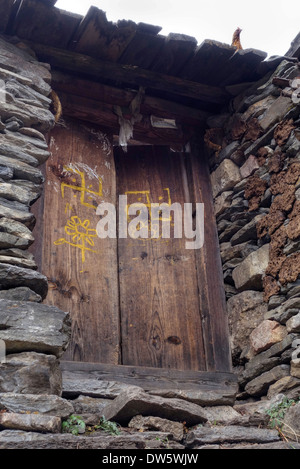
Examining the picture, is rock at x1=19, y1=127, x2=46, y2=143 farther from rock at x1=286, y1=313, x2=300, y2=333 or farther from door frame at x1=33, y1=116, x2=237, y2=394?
rock at x1=286, y1=313, x2=300, y2=333

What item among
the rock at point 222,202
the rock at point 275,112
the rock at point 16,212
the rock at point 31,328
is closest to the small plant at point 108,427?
the rock at point 31,328

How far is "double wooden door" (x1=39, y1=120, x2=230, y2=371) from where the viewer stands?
388 cm

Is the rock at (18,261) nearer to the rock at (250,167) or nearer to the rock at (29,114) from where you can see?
the rock at (29,114)

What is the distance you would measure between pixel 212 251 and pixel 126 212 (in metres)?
0.70

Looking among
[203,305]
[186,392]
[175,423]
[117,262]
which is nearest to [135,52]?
[117,262]

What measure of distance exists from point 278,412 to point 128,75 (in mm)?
2636

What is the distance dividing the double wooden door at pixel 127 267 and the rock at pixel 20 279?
948mm

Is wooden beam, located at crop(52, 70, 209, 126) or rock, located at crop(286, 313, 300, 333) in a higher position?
wooden beam, located at crop(52, 70, 209, 126)

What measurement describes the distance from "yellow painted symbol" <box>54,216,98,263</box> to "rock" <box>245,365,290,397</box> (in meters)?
1.36

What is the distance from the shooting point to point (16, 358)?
8.31 feet

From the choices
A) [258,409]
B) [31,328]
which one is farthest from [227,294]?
[31,328]

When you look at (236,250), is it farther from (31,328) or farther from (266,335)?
(31,328)

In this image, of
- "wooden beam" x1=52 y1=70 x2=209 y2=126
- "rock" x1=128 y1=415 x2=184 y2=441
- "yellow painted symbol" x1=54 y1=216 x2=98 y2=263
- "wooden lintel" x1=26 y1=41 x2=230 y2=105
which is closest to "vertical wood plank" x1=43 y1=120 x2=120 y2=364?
"yellow painted symbol" x1=54 y1=216 x2=98 y2=263
